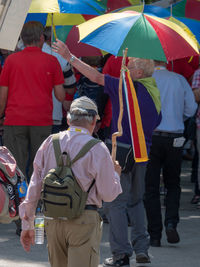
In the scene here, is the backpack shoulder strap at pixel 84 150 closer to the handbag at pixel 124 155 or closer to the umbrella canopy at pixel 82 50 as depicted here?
the handbag at pixel 124 155

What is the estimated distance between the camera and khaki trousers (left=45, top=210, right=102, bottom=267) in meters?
4.17

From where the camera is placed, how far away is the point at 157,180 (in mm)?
7211

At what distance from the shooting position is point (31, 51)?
23.4 feet

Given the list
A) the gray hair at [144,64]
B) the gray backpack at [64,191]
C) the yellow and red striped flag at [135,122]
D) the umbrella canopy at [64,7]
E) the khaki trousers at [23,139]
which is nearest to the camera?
the gray backpack at [64,191]

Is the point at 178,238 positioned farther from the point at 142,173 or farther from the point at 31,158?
the point at 31,158

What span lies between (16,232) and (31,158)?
0.79 m

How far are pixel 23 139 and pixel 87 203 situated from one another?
3089mm

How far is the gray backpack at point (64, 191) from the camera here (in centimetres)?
413

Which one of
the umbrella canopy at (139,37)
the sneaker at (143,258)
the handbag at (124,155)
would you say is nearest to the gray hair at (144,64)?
the umbrella canopy at (139,37)

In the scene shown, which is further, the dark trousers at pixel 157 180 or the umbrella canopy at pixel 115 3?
the umbrella canopy at pixel 115 3

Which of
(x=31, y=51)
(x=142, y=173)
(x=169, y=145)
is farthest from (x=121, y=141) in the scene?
(x=31, y=51)

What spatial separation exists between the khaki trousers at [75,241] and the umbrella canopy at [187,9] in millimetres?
5439

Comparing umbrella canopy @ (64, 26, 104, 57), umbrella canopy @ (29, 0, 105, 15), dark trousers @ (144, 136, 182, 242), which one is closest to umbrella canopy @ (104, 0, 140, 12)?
umbrella canopy @ (29, 0, 105, 15)

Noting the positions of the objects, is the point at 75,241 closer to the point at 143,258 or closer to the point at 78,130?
the point at 78,130
